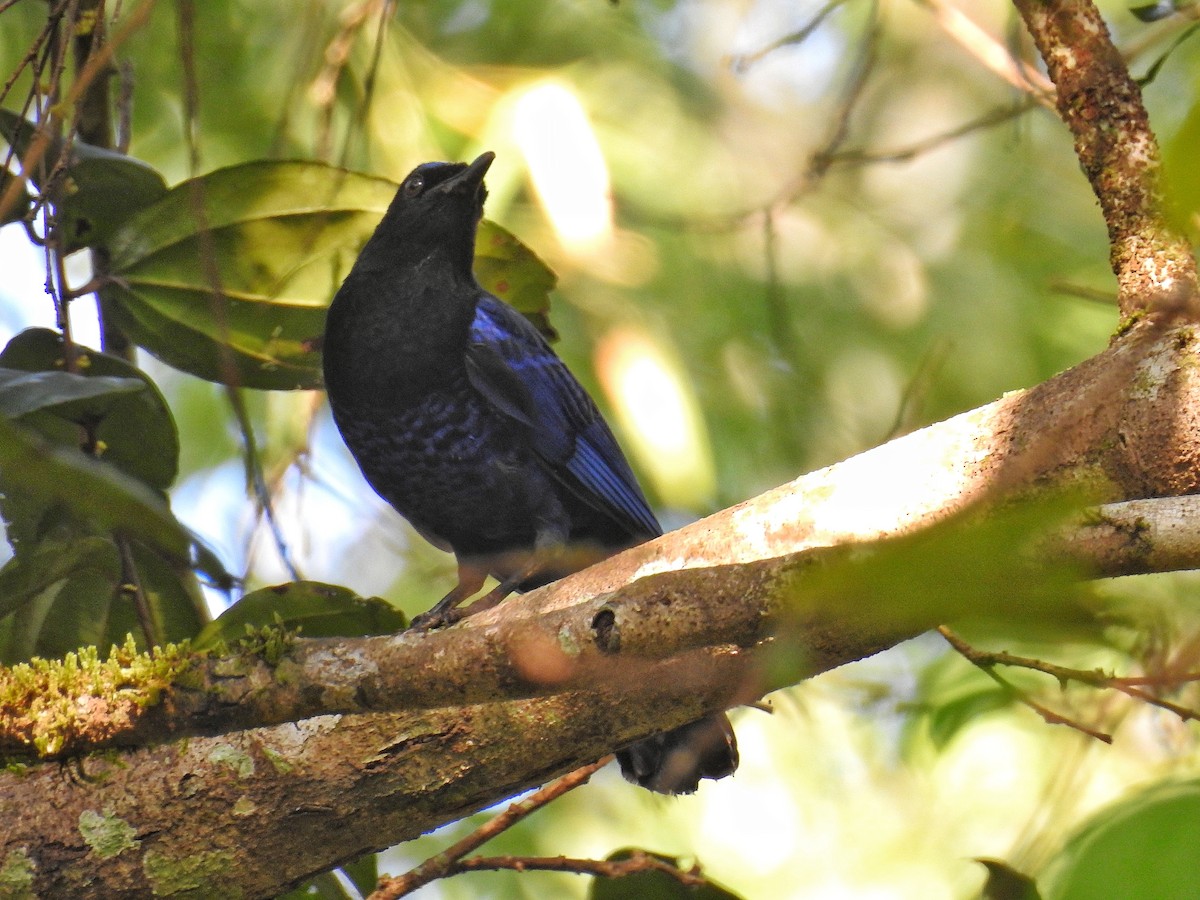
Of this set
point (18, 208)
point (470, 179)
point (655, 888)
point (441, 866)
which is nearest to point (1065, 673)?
point (655, 888)

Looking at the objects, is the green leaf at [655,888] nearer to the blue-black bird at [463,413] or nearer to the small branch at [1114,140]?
the blue-black bird at [463,413]

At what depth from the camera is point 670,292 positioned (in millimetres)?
5363

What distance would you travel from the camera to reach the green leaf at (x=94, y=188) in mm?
2779

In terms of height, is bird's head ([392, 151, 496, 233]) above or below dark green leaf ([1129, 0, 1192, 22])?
above

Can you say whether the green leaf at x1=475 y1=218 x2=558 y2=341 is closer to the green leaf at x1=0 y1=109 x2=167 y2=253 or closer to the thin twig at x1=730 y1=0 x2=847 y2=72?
the green leaf at x1=0 y1=109 x2=167 y2=253

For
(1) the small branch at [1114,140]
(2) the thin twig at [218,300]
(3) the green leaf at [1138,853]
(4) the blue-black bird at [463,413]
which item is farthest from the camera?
(4) the blue-black bird at [463,413]

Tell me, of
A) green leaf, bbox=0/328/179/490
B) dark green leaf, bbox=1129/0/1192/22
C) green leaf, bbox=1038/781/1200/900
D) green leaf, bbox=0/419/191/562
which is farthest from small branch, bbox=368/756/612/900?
dark green leaf, bbox=1129/0/1192/22

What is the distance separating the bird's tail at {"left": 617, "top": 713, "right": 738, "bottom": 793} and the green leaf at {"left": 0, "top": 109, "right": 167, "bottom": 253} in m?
1.71

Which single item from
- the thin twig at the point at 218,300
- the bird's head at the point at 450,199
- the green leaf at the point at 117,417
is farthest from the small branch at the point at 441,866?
the bird's head at the point at 450,199

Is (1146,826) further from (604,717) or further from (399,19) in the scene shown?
(399,19)

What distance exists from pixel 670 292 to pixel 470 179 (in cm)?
182

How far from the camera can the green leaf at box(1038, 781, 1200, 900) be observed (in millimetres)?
762

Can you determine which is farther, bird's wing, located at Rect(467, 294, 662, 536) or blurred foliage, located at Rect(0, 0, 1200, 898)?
bird's wing, located at Rect(467, 294, 662, 536)

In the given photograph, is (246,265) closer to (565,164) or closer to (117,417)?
(117,417)
